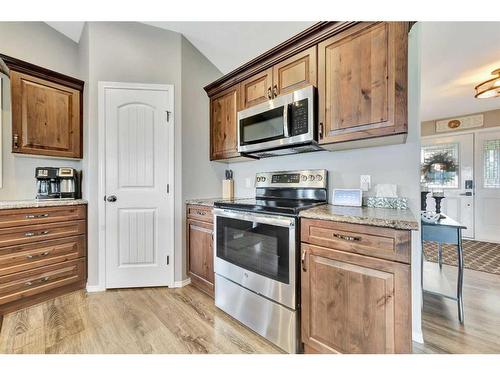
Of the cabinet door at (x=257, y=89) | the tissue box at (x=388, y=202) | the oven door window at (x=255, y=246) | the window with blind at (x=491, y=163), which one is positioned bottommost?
the oven door window at (x=255, y=246)

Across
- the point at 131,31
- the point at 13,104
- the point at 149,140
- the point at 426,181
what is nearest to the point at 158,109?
the point at 149,140

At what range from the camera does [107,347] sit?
156 cm

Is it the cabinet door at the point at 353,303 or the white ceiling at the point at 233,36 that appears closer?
the cabinet door at the point at 353,303

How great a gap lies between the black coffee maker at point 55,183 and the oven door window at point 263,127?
1.94m

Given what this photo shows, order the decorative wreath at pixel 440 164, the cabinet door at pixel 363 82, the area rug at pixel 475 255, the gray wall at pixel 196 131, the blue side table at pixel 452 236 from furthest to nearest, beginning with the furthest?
the decorative wreath at pixel 440 164
the area rug at pixel 475 255
the gray wall at pixel 196 131
the blue side table at pixel 452 236
the cabinet door at pixel 363 82

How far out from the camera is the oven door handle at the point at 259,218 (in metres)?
1.48

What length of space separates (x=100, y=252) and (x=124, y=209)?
497mm

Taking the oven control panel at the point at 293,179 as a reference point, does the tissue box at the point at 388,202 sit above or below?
below

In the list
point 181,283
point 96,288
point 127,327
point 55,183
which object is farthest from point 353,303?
point 55,183

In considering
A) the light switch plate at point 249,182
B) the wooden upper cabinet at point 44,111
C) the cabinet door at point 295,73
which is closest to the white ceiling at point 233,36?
the cabinet door at point 295,73

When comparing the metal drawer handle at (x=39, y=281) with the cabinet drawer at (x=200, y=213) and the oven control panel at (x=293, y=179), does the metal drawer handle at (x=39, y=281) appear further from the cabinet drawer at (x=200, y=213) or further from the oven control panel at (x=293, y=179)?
the oven control panel at (x=293, y=179)

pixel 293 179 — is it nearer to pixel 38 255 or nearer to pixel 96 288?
→ pixel 96 288
